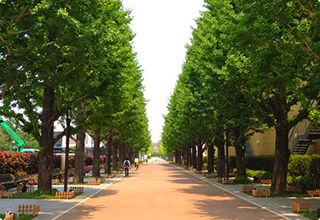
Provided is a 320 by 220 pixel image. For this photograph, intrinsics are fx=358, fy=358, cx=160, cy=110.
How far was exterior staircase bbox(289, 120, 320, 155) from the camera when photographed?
87.8 ft

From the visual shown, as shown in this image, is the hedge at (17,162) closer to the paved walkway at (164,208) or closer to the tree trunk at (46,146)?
the tree trunk at (46,146)

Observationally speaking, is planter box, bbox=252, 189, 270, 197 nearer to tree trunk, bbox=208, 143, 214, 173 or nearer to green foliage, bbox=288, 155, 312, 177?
green foliage, bbox=288, 155, 312, 177

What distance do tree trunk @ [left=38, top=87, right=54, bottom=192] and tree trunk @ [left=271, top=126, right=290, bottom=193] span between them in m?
11.9

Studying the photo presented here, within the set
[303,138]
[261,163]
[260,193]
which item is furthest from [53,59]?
[261,163]

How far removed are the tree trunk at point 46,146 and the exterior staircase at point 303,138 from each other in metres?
18.2

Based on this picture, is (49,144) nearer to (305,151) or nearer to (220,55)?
(220,55)

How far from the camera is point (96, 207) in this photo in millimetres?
14453

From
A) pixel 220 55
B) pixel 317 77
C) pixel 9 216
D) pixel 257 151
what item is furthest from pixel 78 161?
pixel 257 151

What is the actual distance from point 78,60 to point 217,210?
7.67 m

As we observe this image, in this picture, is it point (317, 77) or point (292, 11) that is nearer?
point (292, 11)

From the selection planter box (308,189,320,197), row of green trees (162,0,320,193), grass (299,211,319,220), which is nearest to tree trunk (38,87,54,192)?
row of green trees (162,0,320,193)

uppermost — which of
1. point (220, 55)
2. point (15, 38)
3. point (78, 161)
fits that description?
point (220, 55)

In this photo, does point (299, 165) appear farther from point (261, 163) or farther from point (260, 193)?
point (261, 163)

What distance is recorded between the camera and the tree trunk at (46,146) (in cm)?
1828
